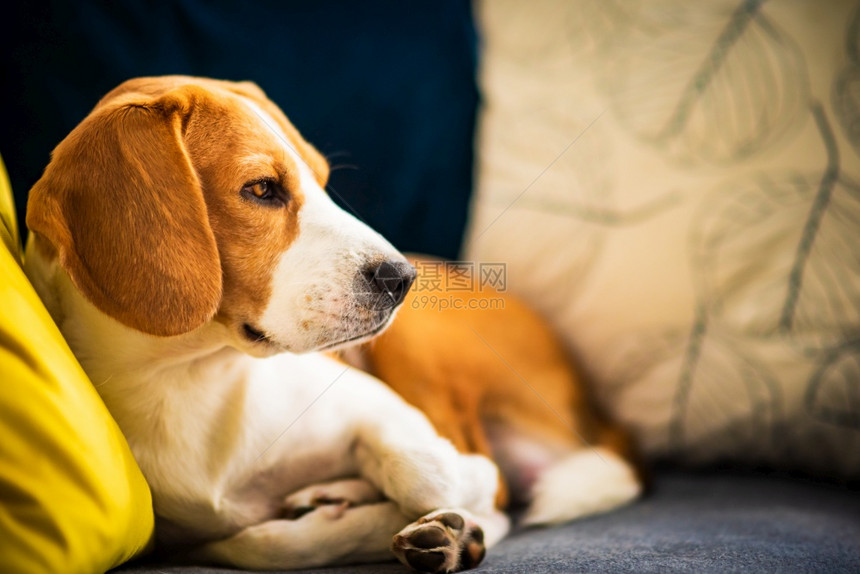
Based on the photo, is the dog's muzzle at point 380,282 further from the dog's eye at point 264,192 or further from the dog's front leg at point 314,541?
the dog's front leg at point 314,541

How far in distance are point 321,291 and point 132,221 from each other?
237 mm

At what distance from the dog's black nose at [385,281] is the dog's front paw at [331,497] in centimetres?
28

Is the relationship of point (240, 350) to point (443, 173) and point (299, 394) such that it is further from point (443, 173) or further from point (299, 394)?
point (443, 173)

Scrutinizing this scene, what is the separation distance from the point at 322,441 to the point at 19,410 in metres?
0.41

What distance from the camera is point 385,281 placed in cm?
87

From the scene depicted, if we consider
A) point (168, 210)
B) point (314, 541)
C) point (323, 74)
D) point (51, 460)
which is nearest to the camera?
point (51, 460)

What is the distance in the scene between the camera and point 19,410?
0.66 metres

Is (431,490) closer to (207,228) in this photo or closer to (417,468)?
(417,468)

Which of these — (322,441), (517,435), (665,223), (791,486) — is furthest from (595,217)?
(322,441)

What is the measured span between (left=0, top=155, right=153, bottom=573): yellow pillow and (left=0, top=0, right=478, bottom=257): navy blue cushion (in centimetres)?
46

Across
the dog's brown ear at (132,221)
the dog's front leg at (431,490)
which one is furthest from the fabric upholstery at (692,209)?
the dog's brown ear at (132,221)

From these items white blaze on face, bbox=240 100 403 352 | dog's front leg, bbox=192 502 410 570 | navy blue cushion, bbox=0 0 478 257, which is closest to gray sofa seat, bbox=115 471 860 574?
dog's front leg, bbox=192 502 410 570

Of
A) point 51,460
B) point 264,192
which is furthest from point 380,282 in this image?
point 51,460

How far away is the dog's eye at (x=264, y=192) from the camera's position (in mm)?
873
